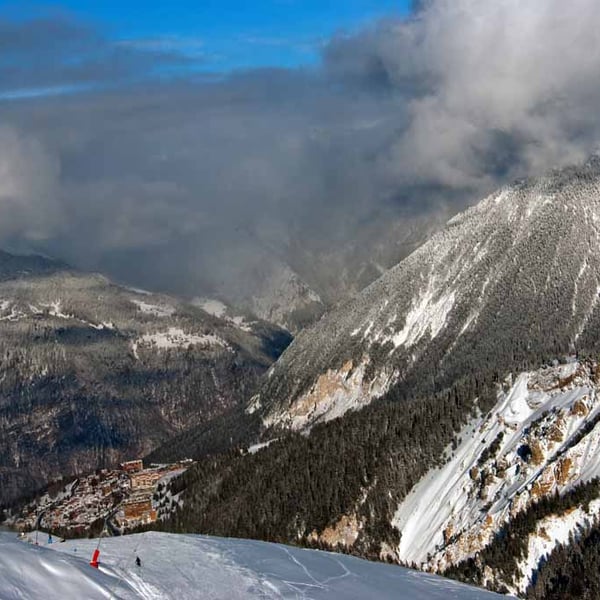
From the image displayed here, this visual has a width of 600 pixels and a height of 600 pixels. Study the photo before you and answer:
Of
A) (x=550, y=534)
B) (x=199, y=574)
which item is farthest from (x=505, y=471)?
(x=199, y=574)

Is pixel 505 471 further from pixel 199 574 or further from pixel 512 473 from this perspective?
pixel 199 574

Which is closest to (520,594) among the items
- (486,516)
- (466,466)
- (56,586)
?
(486,516)

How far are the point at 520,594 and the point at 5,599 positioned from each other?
101 meters

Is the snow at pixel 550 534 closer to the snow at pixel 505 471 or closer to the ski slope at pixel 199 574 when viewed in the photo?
the snow at pixel 505 471

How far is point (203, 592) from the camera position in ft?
194

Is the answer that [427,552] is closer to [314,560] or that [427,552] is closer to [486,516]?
[486,516]

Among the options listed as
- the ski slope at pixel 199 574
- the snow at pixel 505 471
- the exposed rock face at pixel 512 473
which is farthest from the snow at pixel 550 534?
the ski slope at pixel 199 574

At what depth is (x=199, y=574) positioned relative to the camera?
63.1 metres

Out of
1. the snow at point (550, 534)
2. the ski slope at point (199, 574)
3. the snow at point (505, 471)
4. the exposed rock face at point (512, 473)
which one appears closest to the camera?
the ski slope at point (199, 574)

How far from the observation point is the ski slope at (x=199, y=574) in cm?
5128

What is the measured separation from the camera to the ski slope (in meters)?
51.3

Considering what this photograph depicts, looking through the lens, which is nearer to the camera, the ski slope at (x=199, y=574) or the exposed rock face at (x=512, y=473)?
the ski slope at (x=199, y=574)

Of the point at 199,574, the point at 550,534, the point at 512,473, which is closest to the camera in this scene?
the point at 199,574

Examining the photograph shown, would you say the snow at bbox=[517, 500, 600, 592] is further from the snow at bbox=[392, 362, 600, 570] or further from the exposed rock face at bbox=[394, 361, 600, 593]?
the snow at bbox=[392, 362, 600, 570]
